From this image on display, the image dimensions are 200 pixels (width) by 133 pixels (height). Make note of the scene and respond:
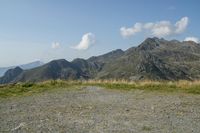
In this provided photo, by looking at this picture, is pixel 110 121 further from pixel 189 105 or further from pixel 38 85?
Result: pixel 38 85

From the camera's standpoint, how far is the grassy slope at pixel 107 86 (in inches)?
999

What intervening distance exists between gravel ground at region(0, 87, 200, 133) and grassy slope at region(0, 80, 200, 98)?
512cm

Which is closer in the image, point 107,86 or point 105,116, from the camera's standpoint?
point 105,116

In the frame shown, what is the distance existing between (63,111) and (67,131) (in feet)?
14.5

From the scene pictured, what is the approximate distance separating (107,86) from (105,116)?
48.3ft

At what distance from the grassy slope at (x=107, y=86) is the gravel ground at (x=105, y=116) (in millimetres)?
5122

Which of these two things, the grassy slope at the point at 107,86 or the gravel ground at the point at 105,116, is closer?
the gravel ground at the point at 105,116

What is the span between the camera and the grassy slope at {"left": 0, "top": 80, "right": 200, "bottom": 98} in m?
25.4

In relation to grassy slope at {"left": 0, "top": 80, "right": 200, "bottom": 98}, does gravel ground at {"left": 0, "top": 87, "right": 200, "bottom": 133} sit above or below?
below

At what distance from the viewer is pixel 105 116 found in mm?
14430

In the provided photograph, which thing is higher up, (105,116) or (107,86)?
(107,86)

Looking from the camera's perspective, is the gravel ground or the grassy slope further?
the grassy slope

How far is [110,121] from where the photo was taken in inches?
523

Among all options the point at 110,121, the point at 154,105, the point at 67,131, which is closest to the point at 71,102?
the point at 154,105
